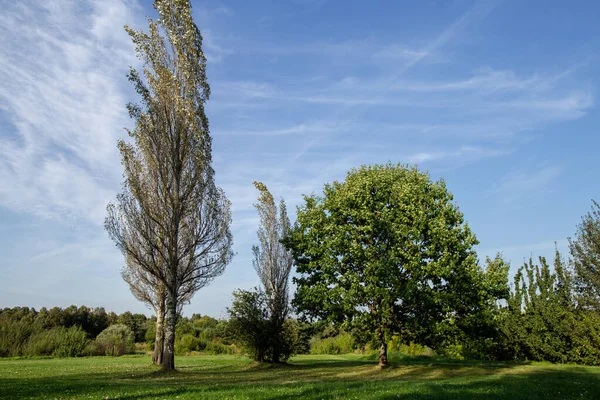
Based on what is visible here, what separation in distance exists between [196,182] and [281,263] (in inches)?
407

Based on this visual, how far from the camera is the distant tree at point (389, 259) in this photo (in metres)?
20.8

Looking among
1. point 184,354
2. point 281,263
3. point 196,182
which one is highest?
point 196,182

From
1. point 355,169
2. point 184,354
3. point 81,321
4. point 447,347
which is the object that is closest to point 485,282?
point 447,347

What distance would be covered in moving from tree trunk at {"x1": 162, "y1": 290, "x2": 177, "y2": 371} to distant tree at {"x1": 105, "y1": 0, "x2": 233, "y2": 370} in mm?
51

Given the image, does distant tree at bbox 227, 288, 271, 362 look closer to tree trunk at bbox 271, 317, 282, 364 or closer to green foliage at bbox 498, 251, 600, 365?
tree trunk at bbox 271, 317, 282, 364

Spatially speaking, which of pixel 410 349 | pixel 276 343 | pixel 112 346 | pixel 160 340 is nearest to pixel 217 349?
pixel 112 346

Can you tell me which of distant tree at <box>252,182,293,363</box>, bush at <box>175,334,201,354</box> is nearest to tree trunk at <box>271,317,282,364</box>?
distant tree at <box>252,182,293,363</box>

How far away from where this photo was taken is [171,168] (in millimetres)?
22750

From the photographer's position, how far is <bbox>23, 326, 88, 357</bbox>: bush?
37.2 metres

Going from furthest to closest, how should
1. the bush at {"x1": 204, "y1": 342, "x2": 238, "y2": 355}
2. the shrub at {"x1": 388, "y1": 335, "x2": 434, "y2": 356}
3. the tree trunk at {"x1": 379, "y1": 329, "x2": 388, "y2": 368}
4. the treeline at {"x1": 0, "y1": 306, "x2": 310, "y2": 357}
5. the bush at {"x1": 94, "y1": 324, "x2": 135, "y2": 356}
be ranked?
the bush at {"x1": 204, "y1": 342, "x2": 238, "y2": 355} < the bush at {"x1": 94, "y1": 324, "x2": 135, "y2": 356} < the shrub at {"x1": 388, "y1": 335, "x2": 434, "y2": 356} < the treeline at {"x1": 0, "y1": 306, "x2": 310, "y2": 357} < the tree trunk at {"x1": 379, "y1": 329, "x2": 388, "y2": 368}

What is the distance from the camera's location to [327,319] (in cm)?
2259

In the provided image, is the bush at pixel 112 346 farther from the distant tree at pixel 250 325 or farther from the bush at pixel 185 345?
the distant tree at pixel 250 325

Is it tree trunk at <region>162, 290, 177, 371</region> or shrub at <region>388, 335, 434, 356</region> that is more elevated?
tree trunk at <region>162, 290, 177, 371</region>

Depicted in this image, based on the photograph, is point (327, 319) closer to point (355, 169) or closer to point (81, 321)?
point (355, 169)
